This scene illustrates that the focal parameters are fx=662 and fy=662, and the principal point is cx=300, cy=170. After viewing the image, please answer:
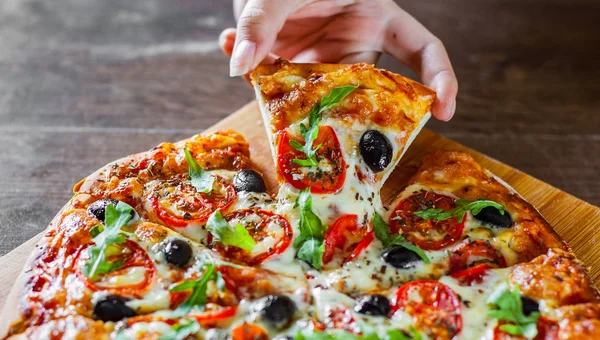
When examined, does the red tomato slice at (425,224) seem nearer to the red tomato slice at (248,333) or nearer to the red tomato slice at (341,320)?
the red tomato slice at (341,320)

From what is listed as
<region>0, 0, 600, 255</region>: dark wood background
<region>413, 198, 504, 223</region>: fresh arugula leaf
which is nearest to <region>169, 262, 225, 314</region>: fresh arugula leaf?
<region>413, 198, 504, 223</region>: fresh arugula leaf

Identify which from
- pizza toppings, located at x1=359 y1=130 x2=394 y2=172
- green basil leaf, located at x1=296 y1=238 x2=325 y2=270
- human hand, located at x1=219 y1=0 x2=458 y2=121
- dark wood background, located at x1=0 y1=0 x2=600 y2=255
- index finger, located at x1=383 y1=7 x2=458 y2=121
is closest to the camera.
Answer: green basil leaf, located at x1=296 y1=238 x2=325 y2=270

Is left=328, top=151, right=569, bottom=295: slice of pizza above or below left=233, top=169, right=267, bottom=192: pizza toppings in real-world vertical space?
below

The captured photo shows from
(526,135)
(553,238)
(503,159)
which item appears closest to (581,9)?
(526,135)

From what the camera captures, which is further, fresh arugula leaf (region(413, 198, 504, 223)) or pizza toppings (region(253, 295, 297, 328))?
fresh arugula leaf (region(413, 198, 504, 223))

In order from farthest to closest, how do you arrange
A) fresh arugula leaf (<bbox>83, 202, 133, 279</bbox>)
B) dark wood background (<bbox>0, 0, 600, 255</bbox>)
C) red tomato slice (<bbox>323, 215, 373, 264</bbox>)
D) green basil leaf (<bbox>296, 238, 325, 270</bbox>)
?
dark wood background (<bbox>0, 0, 600, 255</bbox>) → red tomato slice (<bbox>323, 215, 373, 264</bbox>) → green basil leaf (<bbox>296, 238, 325, 270</bbox>) → fresh arugula leaf (<bbox>83, 202, 133, 279</bbox>)

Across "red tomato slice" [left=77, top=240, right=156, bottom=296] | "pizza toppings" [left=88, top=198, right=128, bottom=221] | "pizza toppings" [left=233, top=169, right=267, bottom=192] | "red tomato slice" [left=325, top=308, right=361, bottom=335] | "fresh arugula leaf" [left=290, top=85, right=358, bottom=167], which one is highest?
"fresh arugula leaf" [left=290, top=85, right=358, bottom=167]

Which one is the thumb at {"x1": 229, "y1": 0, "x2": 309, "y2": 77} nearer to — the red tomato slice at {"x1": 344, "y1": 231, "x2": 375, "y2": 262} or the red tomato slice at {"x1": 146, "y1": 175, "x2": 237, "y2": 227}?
the red tomato slice at {"x1": 146, "y1": 175, "x2": 237, "y2": 227}

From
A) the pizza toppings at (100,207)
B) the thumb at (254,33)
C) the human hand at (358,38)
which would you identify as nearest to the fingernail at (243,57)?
the thumb at (254,33)

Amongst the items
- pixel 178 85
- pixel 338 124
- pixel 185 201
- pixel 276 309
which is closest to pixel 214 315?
pixel 276 309
